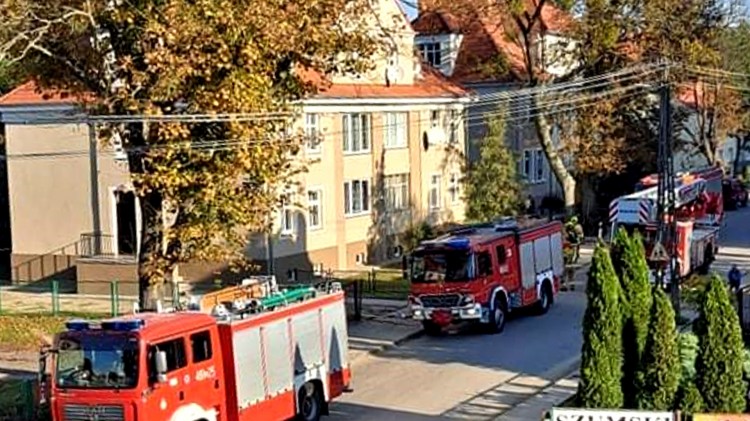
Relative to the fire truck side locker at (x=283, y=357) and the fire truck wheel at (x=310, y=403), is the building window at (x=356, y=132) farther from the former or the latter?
the fire truck wheel at (x=310, y=403)

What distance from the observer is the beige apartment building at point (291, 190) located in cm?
4078

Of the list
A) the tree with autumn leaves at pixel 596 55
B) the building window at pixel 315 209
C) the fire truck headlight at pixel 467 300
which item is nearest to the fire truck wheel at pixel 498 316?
the fire truck headlight at pixel 467 300

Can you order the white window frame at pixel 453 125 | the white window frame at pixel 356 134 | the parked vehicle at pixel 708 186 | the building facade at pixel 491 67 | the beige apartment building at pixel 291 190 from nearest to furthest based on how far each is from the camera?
the beige apartment building at pixel 291 190
the white window frame at pixel 356 134
the parked vehicle at pixel 708 186
the white window frame at pixel 453 125
the building facade at pixel 491 67

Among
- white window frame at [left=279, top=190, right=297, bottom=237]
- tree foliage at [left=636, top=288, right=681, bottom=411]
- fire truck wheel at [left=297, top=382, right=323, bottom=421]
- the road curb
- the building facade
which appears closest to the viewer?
tree foliage at [left=636, top=288, right=681, bottom=411]

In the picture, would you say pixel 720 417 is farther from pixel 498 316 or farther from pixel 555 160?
pixel 555 160

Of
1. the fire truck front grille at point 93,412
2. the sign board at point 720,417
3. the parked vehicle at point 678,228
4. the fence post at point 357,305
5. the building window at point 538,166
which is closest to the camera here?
the sign board at point 720,417

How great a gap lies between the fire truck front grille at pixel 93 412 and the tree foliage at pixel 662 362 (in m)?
7.58

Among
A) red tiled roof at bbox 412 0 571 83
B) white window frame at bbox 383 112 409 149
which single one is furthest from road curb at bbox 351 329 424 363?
red tiled roof at bbox 412 0 571 83

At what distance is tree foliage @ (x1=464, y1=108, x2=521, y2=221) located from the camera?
159ft

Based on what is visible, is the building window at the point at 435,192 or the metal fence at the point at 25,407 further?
the building window at the point at 435,192

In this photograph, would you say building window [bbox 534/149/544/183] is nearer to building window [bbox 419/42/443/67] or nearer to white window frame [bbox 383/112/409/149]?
building window [bbox 419/42/443/67]

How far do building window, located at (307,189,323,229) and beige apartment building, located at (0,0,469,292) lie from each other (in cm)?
5

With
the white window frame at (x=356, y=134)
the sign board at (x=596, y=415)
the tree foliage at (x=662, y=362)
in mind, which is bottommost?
the sign board at (x=596, y=415)

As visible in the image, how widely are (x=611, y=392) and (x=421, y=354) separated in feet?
38.0
